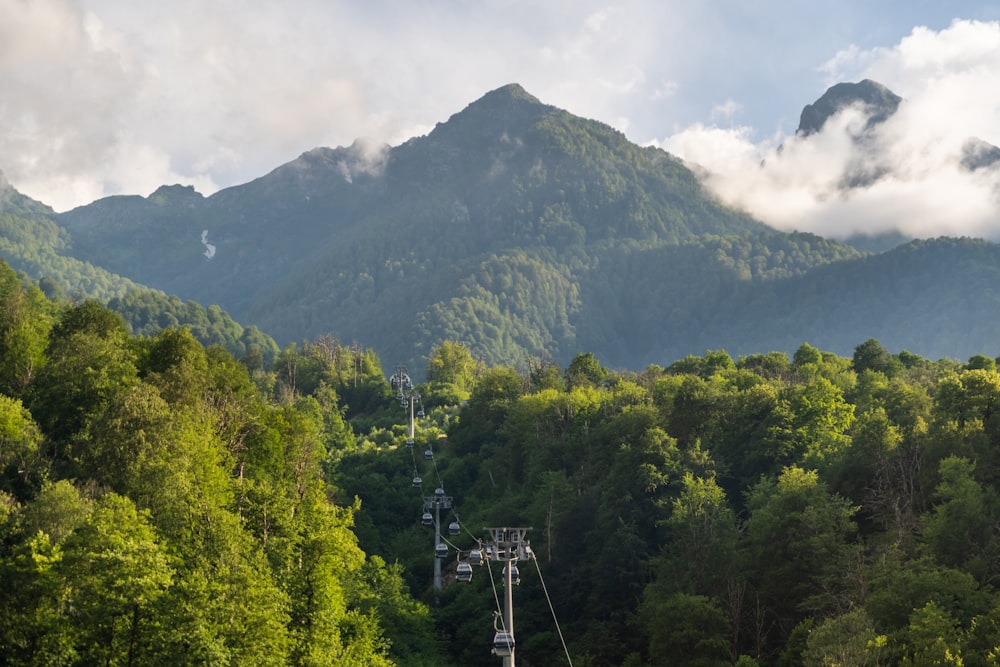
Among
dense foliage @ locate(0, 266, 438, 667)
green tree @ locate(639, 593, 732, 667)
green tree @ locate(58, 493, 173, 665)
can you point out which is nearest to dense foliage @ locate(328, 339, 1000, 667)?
green tree @ locate(639, 593, 732, 667)

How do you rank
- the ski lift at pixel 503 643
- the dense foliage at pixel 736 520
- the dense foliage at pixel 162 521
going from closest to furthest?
the ski lift at pixel 503 643, the dense foliage at pixel 162 521, the dense foliage at pixel 736 520

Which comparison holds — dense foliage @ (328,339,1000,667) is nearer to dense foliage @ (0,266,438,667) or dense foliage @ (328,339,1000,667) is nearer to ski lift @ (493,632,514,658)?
dense foliage @ (0,266,438,667)

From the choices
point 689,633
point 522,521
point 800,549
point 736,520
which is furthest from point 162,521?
point 522,521

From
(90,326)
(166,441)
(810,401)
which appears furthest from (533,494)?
(166,441)

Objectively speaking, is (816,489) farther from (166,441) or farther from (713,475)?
(166,441)

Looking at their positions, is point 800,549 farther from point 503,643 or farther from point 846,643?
point 503,643

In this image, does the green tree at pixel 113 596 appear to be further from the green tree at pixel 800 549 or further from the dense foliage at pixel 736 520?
the green tree at pixel 800 549

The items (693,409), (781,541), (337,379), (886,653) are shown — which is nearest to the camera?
(886,653)

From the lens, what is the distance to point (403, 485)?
385ft

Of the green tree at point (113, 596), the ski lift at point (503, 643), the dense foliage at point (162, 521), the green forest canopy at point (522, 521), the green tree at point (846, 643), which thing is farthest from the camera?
the green tree at point (846, 643)

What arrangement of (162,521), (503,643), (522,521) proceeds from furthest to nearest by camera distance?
(522,521), (162,521), (503,643)

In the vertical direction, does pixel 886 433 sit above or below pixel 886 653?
above

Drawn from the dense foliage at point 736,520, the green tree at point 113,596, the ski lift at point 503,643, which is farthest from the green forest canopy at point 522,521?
the ski lift at point 503,643

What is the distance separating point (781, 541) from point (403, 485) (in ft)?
Result: 184
